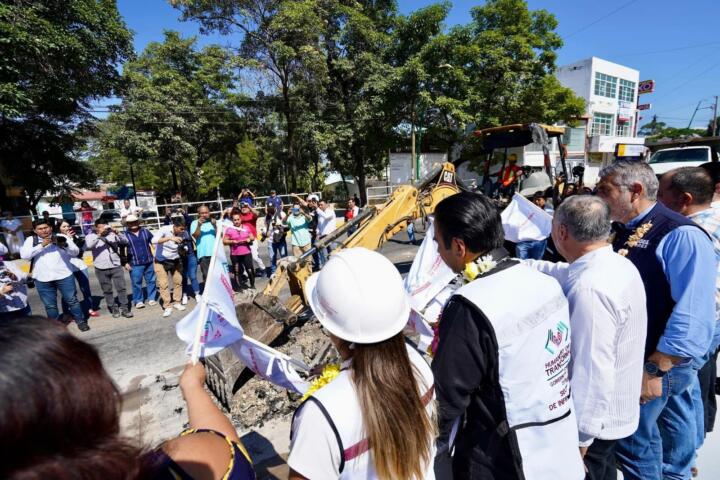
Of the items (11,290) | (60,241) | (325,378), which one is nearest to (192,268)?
(60,241)

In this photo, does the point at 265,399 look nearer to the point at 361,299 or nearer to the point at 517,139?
the point at 361,299

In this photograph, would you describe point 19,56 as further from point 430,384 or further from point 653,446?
point 653,446

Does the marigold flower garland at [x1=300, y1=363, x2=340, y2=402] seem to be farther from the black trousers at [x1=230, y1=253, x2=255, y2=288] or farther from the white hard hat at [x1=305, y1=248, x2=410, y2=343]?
the black trousers at [x1=230, y1=253, x2=255, y2=288]

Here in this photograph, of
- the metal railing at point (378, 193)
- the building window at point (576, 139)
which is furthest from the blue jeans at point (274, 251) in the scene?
the building window at point (576, 139)

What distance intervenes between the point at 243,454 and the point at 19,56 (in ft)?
55.2

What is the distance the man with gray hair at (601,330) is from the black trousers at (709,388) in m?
1.41

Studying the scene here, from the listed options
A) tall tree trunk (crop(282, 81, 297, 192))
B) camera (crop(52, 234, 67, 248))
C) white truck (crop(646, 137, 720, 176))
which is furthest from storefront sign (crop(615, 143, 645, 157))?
camera (crop(52, 234, 67, 248))

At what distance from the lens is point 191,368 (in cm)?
134

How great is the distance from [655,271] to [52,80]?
1841 cm

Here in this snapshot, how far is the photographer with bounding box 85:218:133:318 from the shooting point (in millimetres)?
6500

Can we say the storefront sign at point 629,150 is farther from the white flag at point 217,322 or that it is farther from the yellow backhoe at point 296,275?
the white flag at point 217,322

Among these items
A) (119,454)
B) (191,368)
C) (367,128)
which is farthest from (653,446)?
(367,128)

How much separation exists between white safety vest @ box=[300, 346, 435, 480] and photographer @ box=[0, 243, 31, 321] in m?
5.27

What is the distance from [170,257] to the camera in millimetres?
6676
